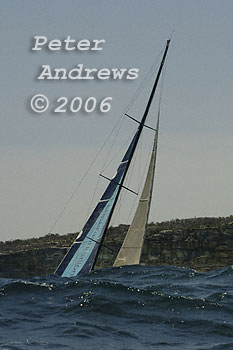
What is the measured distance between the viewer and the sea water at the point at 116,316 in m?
11.5

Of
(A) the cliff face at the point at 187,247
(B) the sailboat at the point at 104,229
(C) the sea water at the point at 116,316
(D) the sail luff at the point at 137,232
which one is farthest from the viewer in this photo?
(A) the cliff face at the point at 187,247

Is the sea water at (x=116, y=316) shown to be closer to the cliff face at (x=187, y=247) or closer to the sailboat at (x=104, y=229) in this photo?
the sailboat at (x=104, y=229)

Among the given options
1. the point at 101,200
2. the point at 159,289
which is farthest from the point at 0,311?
the point at 101,200

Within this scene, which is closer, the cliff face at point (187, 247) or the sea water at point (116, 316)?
the sea water at point (116, 316)

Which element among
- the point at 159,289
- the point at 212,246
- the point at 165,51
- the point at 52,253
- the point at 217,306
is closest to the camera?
the point at 217,306

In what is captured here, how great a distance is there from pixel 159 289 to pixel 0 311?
181 inches

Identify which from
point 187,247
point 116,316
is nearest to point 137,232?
point 116,316

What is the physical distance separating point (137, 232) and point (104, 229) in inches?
49.2

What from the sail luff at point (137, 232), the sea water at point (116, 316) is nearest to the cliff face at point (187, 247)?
the sail luff at point (137, 232)

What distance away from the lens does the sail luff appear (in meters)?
24.1

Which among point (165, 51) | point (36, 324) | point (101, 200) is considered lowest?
point (36, 324)

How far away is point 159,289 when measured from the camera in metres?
17.5

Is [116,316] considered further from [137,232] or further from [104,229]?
[137,232]

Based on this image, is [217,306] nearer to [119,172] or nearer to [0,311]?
[0,311]
